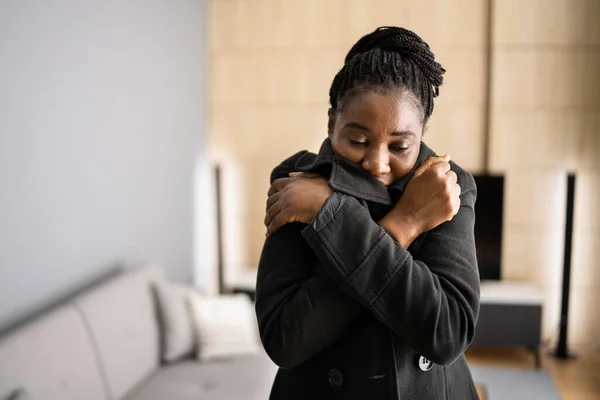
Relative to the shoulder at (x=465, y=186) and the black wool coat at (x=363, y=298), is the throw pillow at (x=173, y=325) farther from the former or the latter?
the shoulder at (x=465, y=186)

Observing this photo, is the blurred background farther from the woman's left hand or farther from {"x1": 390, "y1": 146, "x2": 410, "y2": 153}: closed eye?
{"x1": 390, "y1": 146, "x2": 410, "y2": 153}: closed eye

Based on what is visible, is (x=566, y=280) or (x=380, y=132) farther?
(x=566, y=280)

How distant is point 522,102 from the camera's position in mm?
3775

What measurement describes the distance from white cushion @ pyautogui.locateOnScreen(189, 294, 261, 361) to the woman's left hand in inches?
85.4

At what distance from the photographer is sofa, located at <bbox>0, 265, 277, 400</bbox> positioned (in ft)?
6.34

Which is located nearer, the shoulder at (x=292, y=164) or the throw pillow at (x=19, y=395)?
the shoulder at (x=292, y=164)

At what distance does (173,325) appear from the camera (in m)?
2.80

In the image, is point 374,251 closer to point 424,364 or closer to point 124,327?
point 424,364

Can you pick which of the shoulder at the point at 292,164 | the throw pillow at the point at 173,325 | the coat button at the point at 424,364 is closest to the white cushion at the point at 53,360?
the throw pillow at the point at 173,325

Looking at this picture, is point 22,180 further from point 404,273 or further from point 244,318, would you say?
point 404,273

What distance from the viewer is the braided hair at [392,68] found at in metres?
0.74

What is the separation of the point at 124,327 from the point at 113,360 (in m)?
0.17

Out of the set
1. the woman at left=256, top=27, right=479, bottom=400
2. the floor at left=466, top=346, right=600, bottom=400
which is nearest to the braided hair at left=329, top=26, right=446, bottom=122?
the woman at left=256, top=27, right=479, bottom=400

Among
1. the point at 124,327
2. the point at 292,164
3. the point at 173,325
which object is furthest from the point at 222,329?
the point at 292,164
